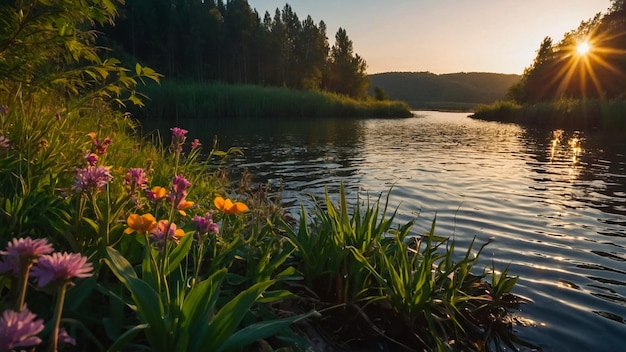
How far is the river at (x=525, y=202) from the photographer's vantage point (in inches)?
125

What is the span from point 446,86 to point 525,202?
179m

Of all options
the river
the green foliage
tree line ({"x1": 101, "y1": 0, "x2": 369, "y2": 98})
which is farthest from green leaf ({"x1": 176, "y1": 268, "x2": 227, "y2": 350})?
tree line ({"x1": 101, "y1": 0, "x2": 369, "y2": 98})

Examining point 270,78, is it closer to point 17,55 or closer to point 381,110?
point 381,110

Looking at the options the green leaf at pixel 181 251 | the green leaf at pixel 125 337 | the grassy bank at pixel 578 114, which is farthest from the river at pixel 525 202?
the grassy bank at pixel 578 114

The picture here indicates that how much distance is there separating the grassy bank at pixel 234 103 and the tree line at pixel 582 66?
832 inches

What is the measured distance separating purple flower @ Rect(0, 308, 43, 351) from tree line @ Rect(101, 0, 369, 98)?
5659cm

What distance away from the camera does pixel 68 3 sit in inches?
134

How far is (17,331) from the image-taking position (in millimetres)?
792

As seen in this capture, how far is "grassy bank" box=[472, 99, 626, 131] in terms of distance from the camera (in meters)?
22.9

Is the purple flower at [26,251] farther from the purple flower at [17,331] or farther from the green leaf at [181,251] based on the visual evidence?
the green leaf at [181,251]

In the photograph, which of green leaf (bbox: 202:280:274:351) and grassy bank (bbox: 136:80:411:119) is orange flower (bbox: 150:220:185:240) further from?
grassy bank (bbox: 136:80:411:119)

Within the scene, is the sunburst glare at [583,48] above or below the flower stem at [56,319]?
above

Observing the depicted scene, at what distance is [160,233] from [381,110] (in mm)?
42670

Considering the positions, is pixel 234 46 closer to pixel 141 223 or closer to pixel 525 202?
pixel 525 202
